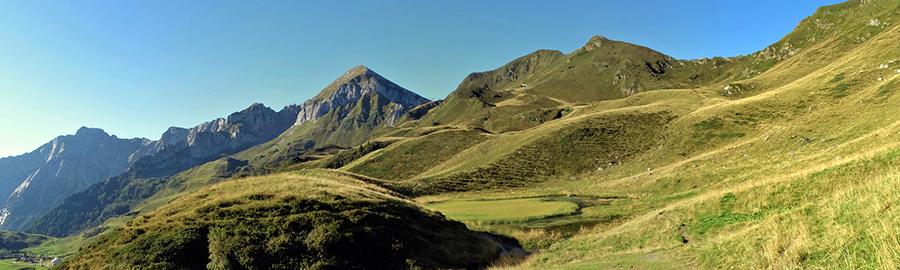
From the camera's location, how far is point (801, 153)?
35344 mm

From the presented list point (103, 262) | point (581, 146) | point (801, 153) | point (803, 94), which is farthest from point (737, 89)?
point (103, 262)

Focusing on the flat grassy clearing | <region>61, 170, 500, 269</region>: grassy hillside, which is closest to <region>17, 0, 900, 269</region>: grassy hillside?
<region>61, 170, 500, 269</region>: grassy hillside

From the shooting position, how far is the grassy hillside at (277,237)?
683 inches

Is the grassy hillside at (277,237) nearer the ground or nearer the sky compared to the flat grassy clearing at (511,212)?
nearer the sky

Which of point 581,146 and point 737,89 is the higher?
point 737,89

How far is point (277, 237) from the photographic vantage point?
18562mm

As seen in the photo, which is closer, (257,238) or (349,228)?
(257,238)

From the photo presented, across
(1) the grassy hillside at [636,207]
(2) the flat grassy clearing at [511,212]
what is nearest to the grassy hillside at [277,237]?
(1) the grassy hillside at [636,207]

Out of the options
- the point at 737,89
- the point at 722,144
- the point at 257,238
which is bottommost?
the point at 722,144

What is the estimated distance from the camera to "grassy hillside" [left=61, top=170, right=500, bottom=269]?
57.0ft

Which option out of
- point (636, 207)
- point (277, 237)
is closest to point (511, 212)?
point (636, 207)

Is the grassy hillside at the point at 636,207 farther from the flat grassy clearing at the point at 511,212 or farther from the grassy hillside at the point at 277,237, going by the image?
the flat grassy clearing at the point at 511,212

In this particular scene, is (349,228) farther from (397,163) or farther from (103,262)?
(397,163)

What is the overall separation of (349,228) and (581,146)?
73665 mm
